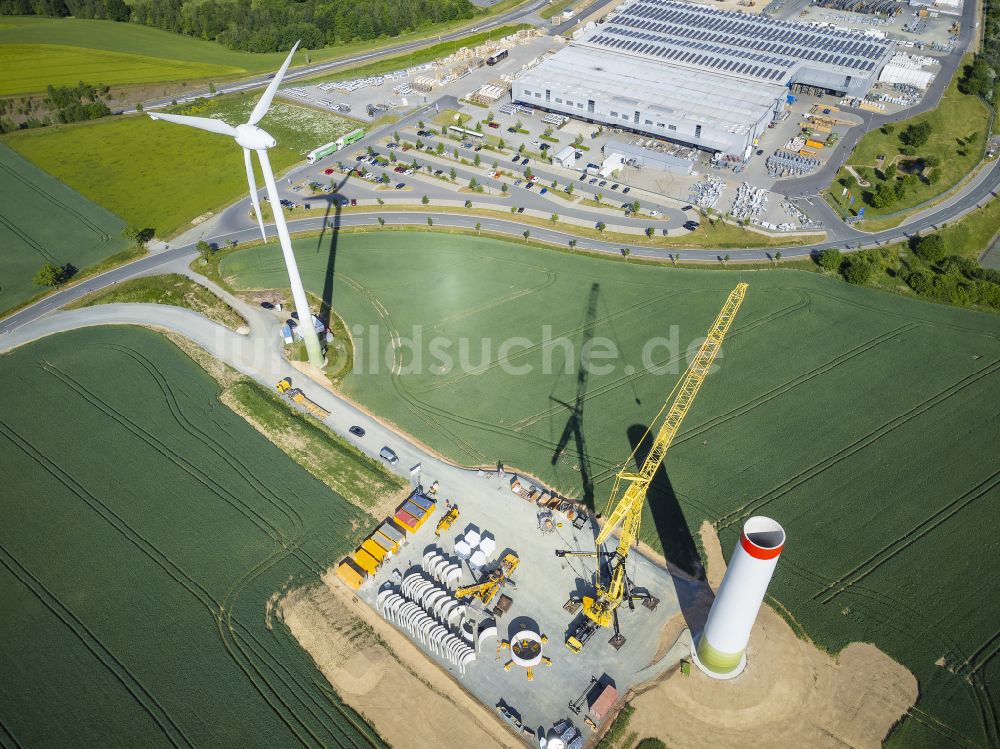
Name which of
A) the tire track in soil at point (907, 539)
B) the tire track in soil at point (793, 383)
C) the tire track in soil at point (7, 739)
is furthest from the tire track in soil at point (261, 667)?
the tire track in soil at point (907, 539)

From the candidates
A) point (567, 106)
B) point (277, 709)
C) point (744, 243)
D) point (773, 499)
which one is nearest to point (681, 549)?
point (773, 499)

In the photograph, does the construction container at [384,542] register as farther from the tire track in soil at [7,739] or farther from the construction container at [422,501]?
the tire track in soil at [7,739]

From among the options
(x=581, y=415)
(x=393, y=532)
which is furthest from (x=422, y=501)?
(x=581, y=415)

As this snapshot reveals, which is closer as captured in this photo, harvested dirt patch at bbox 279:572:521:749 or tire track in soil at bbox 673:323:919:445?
harvested dirt patch at bbox 279:572:521:749

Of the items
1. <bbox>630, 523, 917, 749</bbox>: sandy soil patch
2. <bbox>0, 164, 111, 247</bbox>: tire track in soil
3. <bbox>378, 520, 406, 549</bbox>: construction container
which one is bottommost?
<bbox>630, 523, 917, 749</bbox>: sandy soil patch

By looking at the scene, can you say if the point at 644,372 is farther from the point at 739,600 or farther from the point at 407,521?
the point at 739,600

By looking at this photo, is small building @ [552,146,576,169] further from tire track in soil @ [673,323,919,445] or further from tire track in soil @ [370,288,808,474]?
tire track in soil @ [673,323,919,445]

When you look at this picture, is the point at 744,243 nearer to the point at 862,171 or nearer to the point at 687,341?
the point at 687,341

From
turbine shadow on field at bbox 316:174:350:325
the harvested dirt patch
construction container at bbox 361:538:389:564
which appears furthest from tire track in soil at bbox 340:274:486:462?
the harvested dirt patch
